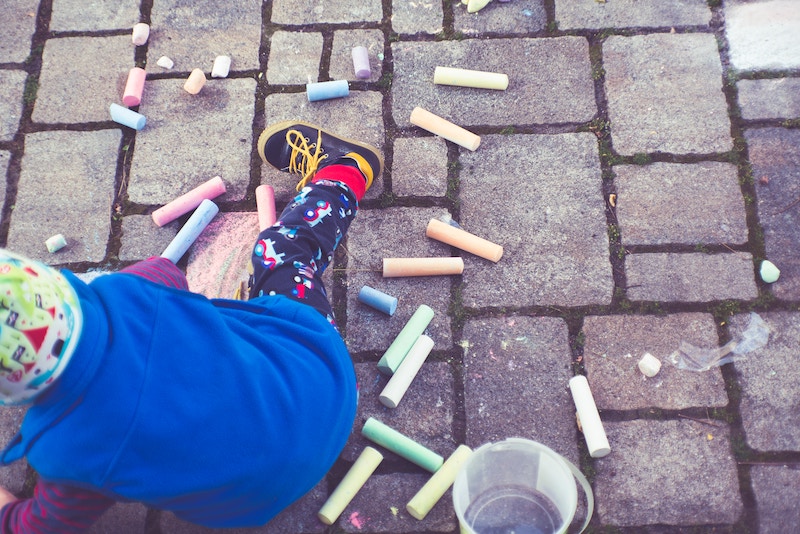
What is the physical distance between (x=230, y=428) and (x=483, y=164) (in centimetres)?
154

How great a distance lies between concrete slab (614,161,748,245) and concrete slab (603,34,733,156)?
10cm

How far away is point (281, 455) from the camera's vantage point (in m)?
1.72

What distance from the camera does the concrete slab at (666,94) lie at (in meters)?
2.71

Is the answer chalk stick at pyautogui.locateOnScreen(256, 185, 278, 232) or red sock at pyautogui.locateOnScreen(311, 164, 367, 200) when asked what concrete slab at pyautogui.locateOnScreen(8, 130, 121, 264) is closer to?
chalk stick at pyautogui.locateOnScreen(256, 185, 278, 232)

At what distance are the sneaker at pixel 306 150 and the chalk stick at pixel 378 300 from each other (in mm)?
440

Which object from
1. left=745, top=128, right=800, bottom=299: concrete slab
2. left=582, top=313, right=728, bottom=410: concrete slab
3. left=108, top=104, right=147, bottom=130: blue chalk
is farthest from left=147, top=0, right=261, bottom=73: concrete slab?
left=745, top=128, right=800, bottom=299: concrete slab

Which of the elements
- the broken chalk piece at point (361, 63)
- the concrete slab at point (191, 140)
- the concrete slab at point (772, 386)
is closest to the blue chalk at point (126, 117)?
the concrete slab at point (191, 140)

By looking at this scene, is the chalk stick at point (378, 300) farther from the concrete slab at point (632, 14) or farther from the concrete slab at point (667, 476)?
the concrete slab at point (632, 14)

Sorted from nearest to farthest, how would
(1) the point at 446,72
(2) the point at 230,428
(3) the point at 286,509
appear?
(2) the point at 230,428 < (3) the point at 286,509 < (1) the point at 446,72

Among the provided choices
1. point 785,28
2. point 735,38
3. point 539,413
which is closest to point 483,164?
point 539,413

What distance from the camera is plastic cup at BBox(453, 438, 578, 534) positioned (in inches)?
80.6

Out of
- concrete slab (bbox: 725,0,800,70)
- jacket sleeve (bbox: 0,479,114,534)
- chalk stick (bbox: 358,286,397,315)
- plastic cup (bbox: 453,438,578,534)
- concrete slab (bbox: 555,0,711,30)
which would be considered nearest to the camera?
jacket sleeve (bbox: 0,479,114,534)

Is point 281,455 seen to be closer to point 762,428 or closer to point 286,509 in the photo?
point 286,509

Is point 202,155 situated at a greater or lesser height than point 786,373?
greater
